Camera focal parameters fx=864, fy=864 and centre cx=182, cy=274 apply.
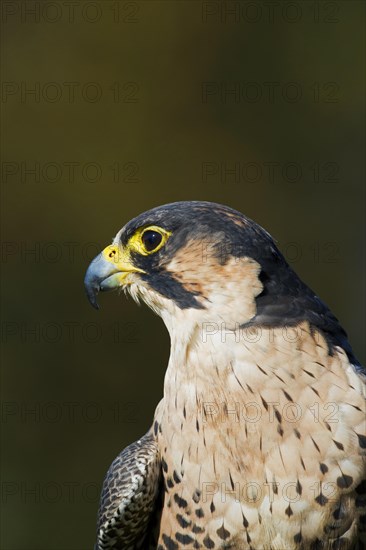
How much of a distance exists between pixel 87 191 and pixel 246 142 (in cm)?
159

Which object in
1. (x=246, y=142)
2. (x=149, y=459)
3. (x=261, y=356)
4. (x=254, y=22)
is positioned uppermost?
(x=254, y=22)

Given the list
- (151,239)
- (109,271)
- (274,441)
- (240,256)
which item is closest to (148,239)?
(151,239)

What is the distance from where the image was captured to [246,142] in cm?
792

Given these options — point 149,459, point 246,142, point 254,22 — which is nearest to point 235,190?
point 246,142

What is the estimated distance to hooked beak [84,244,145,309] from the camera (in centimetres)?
303

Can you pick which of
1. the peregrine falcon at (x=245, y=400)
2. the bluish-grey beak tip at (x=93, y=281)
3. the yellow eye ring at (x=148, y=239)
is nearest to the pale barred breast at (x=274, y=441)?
the peregrine falcon at (x=245, y=400)

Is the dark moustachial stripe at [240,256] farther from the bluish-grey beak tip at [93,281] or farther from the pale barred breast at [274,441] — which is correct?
the bluish-grey beak tip at [93,281]

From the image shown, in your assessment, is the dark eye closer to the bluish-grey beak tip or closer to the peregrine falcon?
the peregrine falcon

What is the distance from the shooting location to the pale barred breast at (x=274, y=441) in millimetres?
2623

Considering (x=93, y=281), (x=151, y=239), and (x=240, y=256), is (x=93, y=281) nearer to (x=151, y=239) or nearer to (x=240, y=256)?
(x=151, y=239)

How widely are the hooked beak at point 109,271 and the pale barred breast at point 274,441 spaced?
440 mm

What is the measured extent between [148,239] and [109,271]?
8.2 inches

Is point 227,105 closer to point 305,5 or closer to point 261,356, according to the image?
point 305,5

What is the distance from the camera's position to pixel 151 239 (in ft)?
9.61
